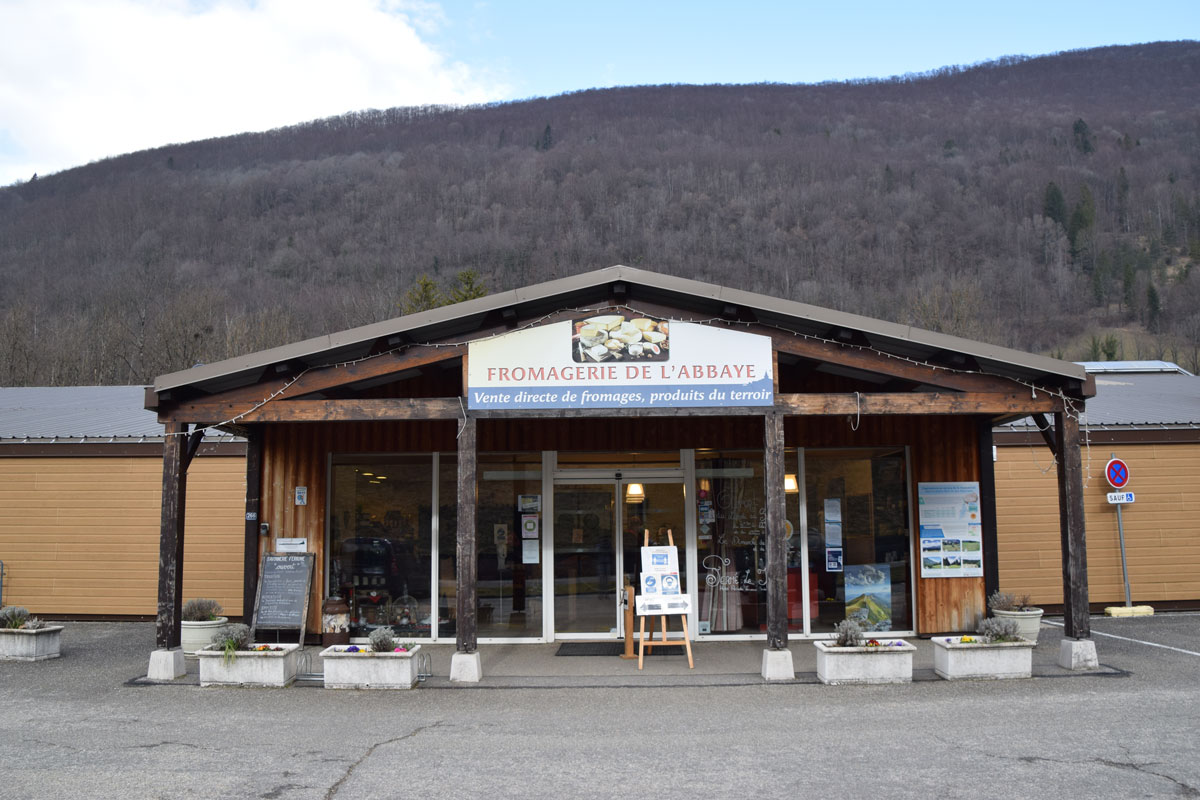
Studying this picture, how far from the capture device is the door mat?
37.7 ft

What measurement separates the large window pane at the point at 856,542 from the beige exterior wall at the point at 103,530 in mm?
8501

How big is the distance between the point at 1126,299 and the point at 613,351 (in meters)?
76.1

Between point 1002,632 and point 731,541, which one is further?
point 731,541

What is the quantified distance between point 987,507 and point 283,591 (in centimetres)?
886

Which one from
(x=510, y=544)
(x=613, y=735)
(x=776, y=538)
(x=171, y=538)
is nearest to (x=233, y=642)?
(x=171, y=538)

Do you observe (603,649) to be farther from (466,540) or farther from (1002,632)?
(1002,632)

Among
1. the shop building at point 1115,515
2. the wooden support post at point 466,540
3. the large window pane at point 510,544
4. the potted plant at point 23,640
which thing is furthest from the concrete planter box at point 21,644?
the shop building at point 1115,515

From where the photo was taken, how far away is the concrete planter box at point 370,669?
9.59 metres

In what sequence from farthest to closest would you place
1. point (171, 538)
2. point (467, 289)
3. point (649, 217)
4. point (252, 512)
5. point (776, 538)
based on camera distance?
point (649, 217) → point (467, 289) → point (252, 512) → point (171, 538) → point (776, 538)

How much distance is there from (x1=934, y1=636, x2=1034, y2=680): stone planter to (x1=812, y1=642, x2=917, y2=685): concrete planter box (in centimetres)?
46

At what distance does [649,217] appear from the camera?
96.0 metres

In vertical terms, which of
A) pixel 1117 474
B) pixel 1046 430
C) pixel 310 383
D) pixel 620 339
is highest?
pixel 620 339

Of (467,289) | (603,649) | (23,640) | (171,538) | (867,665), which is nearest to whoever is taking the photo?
(867,665)

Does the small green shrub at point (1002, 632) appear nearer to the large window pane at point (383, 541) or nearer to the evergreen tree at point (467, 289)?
the large window pane at point (383, 541)
